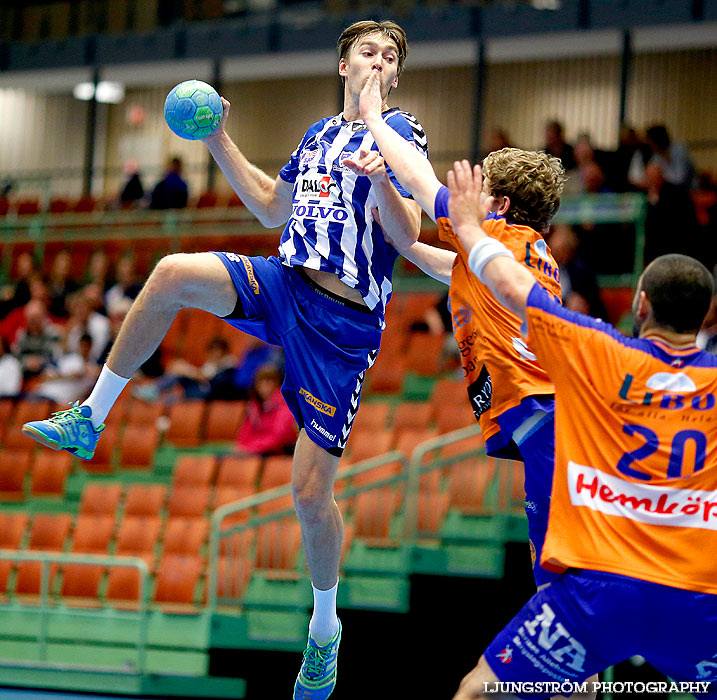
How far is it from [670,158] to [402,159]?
858 centimetres

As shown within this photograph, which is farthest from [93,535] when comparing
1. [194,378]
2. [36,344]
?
[36,344]

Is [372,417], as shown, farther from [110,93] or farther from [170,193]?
[110,93]

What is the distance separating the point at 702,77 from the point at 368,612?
13432 mm

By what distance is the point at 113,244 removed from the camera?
54.4 feet

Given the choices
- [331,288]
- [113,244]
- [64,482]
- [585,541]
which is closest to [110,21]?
[113,244]

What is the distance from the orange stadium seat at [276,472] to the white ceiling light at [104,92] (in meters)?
14.0

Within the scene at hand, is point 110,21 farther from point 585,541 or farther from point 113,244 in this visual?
point 585,541

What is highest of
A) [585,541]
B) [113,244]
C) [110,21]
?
[110,21]

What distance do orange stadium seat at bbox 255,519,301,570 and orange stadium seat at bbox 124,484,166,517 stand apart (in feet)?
5.44

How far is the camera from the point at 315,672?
5.24 m

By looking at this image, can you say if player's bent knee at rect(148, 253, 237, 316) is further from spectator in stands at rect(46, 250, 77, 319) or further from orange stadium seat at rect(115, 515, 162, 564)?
spectator in stands at rect(46, 250, 77, 319)

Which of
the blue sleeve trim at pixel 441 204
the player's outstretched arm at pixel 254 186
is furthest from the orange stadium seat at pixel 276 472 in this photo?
the blue sleeve trim at pixel 441 204

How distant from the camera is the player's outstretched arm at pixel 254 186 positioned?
5.12 meters

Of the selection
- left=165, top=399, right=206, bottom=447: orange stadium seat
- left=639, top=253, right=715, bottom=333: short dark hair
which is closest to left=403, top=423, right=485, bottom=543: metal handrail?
left=165, top=399, right=206, bottom=447: orange stadium seat
